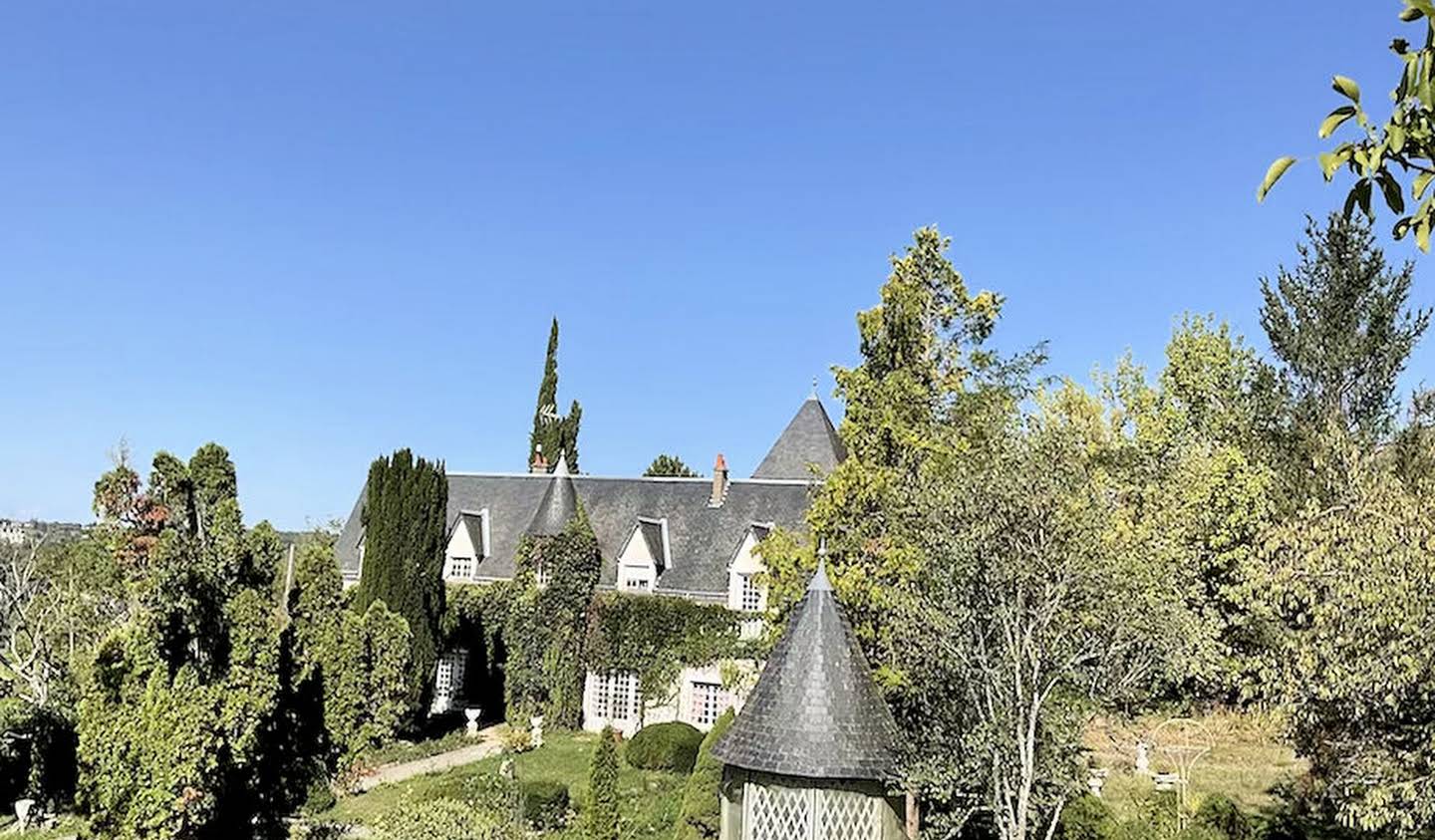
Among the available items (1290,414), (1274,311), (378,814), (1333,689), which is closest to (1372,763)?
(1333,689)

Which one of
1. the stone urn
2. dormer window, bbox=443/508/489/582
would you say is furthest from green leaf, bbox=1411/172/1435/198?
dormer window, bbox=443/508/489/582

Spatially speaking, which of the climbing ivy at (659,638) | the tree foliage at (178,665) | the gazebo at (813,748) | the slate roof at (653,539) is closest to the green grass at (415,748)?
the climbing ivy at (659,638)

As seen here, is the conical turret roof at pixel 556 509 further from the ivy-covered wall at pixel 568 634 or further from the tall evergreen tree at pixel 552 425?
the tall evergreen tree at pixel 552 425

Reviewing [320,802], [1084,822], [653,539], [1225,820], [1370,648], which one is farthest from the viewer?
[653,539]

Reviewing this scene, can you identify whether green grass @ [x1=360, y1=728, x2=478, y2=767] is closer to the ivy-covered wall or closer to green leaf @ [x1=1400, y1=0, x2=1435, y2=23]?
the ivy-covered wall

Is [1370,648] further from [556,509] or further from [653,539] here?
[556,509]

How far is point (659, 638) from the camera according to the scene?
32.0 metres

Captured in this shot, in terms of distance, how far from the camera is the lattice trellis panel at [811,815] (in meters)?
12.6

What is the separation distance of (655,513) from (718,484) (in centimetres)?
260

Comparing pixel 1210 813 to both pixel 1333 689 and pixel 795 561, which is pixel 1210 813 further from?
pixel 795 561

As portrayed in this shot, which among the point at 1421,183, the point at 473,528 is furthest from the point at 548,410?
the point at 1421,183

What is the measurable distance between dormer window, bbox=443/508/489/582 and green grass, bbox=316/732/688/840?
30.7ft

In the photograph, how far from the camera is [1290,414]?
32875 millimetres

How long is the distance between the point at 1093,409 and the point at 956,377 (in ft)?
72.5
